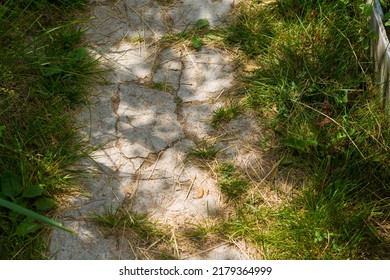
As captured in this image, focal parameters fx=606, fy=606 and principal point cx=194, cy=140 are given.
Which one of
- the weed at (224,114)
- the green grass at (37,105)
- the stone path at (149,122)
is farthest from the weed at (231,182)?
the green grass at (37,105)

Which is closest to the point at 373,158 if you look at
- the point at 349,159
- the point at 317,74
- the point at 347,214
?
the point at 349,159

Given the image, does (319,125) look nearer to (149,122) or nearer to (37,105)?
(149,122)

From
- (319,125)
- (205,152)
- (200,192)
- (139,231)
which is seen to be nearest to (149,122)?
(205,152)

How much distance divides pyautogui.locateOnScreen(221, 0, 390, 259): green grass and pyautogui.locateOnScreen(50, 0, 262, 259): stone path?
183 millimetres

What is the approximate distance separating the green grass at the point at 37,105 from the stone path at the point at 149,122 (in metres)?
0.11

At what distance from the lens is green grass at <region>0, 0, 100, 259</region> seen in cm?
287

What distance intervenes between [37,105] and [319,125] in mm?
1520

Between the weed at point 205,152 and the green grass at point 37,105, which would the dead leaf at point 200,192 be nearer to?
the weed at point 205,152

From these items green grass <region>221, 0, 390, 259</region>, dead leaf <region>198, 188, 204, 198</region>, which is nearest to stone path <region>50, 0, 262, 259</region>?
dead leaf <region>198, 188, 204, 198</region>

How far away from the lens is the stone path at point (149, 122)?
2944 millimetres

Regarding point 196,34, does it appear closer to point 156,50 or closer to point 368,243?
point 156,50

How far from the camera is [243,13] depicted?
3875 mm

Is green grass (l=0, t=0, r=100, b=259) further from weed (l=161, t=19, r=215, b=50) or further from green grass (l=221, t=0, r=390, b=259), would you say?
green grass (l=221, t=0, r=390, b=259)

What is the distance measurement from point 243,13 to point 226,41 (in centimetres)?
23
